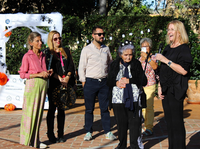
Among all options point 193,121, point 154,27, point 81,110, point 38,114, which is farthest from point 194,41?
point 38,114

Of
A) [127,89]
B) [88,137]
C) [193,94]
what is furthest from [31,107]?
[193,94]

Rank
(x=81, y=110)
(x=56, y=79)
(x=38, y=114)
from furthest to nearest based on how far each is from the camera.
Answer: (x=81, y=110)
(x=56, y=79)
(x=38, y=114)

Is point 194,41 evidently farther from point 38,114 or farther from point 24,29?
point 38,114

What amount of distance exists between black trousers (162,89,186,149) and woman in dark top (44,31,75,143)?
201 cm

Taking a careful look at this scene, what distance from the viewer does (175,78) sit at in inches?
149

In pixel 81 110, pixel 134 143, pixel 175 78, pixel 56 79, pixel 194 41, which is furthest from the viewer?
pixel 194 41

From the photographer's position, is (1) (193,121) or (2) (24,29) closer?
(1) (193,121)

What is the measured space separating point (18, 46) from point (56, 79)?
4390 millimetres

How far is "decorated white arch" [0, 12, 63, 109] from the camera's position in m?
7.77

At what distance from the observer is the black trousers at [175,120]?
3828 millimetres

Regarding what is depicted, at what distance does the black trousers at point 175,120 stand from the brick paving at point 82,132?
112 centimetres

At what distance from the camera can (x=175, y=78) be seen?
12.4 ft

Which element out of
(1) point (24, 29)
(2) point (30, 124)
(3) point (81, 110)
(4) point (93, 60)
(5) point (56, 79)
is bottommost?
(3) point (81, 110)

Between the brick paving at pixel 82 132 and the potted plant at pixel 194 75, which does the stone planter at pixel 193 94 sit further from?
the brick paving at pixel 82 132
